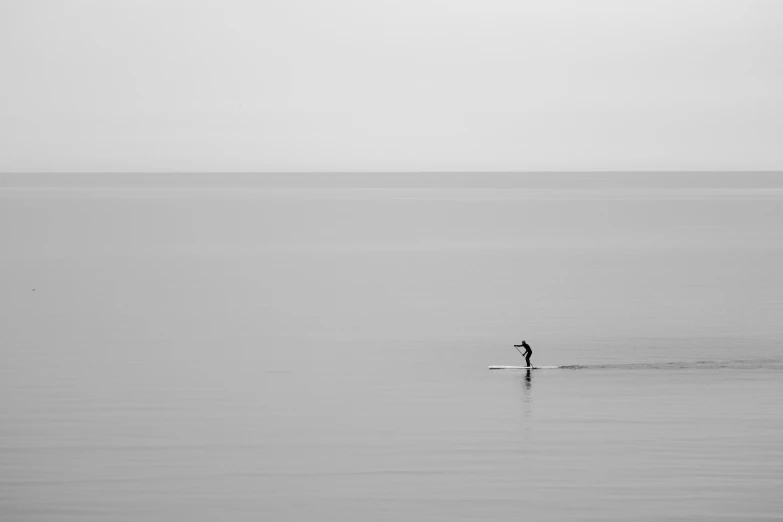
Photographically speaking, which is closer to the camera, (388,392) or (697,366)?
(388,392)

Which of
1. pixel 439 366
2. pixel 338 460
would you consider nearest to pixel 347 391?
pixel 439 366

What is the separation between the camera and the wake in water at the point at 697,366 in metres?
42.2

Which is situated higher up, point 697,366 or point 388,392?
point 697,366

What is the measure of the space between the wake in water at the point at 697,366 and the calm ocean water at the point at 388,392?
16 cm

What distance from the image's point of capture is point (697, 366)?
140ft

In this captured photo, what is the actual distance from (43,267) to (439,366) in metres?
48.4

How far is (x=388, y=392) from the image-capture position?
38.4 m

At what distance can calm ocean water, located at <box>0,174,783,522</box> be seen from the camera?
26.6m

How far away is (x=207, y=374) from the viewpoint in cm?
4162

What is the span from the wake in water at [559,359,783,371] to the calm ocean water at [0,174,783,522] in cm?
16

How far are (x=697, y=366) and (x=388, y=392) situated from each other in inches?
482

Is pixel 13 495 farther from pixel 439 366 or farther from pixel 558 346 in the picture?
pixel 558 346

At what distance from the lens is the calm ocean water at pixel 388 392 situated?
87.1 ft

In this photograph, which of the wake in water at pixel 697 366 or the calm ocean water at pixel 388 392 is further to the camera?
the wake in water at pixel 697 366
